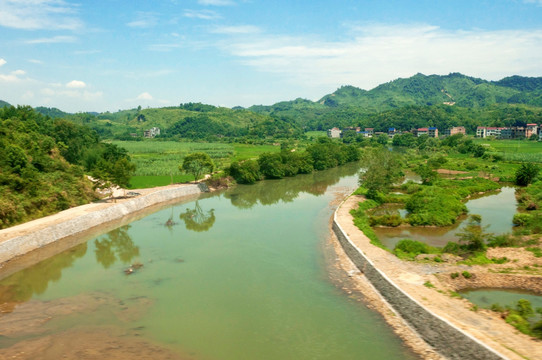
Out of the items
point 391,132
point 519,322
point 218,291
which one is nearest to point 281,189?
point 218,291

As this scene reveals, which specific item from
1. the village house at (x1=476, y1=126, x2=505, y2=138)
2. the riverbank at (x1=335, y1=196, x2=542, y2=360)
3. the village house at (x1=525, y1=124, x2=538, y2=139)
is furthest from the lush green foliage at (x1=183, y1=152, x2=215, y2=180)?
the village house at (x1=476, y1=126, x2=505, y2=138)

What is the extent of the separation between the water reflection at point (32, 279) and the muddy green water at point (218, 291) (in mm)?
53

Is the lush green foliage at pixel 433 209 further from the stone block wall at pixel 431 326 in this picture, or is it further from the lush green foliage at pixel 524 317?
the lush green foliage at pixel 524 317

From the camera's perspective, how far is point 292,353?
46.3 ft

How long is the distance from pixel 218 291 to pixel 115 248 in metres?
10.8

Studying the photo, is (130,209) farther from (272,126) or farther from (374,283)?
(272,126)

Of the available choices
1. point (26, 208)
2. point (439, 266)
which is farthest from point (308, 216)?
point (26, 208)

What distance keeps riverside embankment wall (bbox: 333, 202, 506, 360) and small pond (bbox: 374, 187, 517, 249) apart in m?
7.12

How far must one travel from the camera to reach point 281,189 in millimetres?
49594

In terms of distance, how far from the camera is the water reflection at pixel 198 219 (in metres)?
31.8

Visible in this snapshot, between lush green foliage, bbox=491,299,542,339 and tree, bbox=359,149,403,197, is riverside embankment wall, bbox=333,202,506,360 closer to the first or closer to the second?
lush green foliage, bbox=491,299,542,339

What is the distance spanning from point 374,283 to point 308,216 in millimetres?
15939

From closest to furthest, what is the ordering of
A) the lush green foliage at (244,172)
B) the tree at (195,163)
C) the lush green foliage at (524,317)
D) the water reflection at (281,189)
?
the lush green foliage at (524,317)
the water reflection at (281,189)
the tree at (195,163)
the lush green foliage at (244,172)

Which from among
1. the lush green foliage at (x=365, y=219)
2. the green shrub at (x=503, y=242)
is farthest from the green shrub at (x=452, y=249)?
the lush green foliage at (x=365, y=219)
